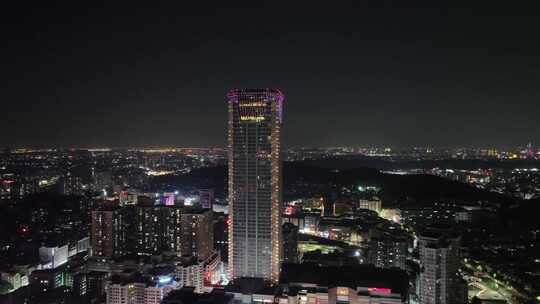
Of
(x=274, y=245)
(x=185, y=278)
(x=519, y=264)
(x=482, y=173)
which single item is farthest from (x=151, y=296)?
(x=482, y=173)

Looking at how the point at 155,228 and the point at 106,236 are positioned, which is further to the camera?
the point at 155,228

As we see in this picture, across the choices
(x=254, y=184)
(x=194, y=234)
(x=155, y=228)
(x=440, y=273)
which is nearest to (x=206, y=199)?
(x=155, y=228)

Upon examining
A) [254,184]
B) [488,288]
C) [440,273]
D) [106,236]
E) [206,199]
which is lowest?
[488,288]

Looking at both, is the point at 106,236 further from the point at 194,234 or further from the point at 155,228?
the point at 194,234

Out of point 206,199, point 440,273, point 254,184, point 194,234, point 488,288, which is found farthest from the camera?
point 206,199

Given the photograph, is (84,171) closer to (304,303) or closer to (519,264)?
(304,303)

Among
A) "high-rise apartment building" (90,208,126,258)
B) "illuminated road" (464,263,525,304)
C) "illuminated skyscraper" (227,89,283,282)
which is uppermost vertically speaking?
"illuminated skyscraper" (227,89,283,282)

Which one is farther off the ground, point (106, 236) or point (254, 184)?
point (254, 184)

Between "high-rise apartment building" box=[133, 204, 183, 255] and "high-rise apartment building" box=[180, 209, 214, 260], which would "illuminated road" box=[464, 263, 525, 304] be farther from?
"high-rise apartment building" box=[133, 204, 183, 255]

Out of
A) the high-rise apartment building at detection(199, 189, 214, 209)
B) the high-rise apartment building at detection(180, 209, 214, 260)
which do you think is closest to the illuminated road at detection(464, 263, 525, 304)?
the high-rise apartment building at detection(180, 209, 214, 260)
